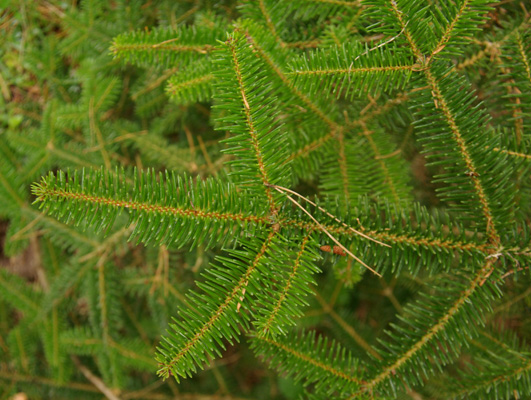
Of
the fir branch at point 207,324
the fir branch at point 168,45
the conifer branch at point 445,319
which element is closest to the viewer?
the fir branch at point 207,324

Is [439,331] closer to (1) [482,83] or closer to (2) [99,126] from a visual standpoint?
(1) [482,83]

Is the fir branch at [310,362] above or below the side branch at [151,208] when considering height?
below

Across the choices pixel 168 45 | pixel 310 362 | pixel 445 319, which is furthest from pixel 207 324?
pixel 168 45

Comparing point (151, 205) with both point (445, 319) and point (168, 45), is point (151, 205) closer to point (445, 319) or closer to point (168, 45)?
point (168, 45)

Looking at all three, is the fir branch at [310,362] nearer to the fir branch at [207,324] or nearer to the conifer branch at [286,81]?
the fir branch at [207,324]

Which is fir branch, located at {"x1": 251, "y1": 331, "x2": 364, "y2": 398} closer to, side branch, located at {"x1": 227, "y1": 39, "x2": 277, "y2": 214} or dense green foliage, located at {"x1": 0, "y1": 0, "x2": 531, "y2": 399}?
dense green foliage, located at {"x1": 0, "y1": 0, "x2": 531, "y2": 399}

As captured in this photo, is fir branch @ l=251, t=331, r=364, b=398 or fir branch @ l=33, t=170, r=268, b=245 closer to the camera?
fir branch @ l=33, t=170, r=268, b=245

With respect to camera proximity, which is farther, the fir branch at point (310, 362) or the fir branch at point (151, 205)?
the fir branch at point (310, 362)

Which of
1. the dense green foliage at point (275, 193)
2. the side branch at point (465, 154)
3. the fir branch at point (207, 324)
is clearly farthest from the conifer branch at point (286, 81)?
the fir branch at point (207, 324)

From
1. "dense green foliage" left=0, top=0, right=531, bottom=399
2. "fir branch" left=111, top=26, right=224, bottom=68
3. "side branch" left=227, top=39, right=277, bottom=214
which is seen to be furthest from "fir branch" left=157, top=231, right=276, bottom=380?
"fir branch" left=111, top=26, right=224, bottom=68
